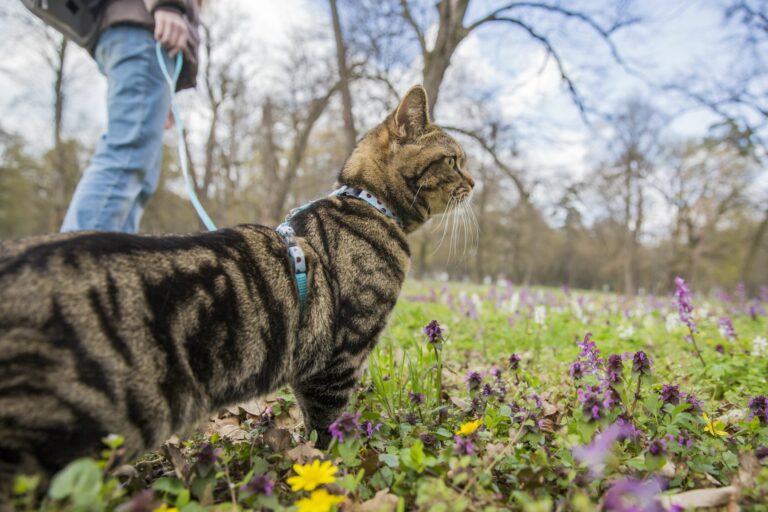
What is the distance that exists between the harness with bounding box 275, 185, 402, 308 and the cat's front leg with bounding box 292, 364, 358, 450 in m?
0.39

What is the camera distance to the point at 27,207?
35.2 meters

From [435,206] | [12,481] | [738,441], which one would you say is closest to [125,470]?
[12,481]

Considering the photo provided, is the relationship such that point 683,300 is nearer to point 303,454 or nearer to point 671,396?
point 671,396

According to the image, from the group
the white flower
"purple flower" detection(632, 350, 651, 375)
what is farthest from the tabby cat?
the white flower

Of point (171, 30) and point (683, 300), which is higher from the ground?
point (171, 30)

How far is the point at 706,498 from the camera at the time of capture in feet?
4.78

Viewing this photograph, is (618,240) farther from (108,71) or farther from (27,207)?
(27,207)

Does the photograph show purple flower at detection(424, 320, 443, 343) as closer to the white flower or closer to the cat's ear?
the cat's ear

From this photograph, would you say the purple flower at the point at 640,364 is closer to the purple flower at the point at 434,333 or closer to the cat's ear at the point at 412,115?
the purple flower at the point at 434,333

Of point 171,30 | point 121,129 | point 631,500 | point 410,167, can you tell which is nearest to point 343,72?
point 171,30

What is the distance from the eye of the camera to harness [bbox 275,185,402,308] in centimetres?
195

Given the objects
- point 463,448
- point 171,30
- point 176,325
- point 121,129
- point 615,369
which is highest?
point 171,30

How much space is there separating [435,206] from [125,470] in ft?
6.58

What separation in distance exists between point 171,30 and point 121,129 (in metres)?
0.76
